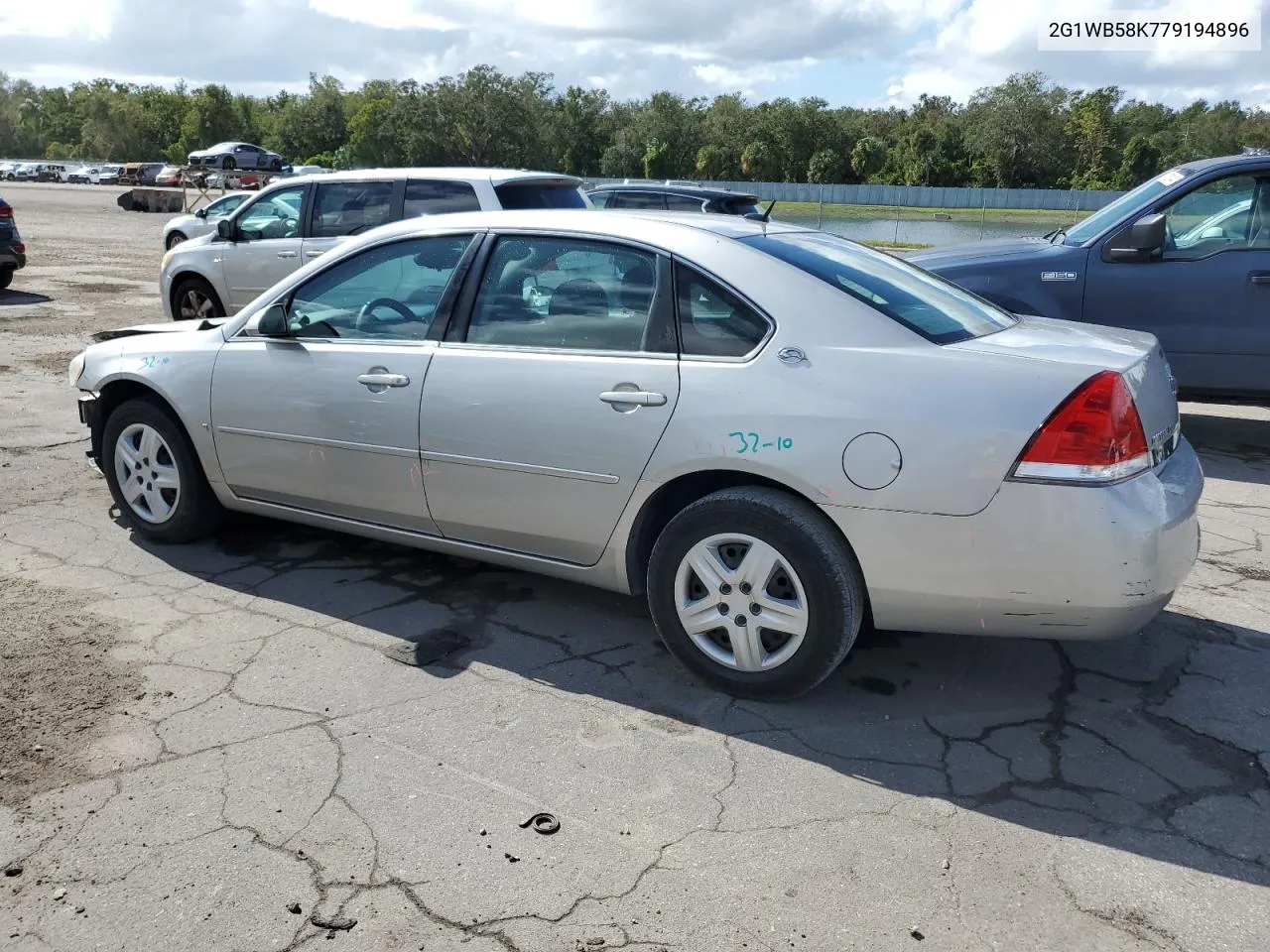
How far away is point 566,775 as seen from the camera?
3311 millimetres

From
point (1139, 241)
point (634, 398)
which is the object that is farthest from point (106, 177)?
point (634, 398)

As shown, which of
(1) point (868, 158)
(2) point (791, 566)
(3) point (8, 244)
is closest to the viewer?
(2) point (791, 566)

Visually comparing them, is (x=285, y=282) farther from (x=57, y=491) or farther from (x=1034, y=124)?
(x=1034, y=124)

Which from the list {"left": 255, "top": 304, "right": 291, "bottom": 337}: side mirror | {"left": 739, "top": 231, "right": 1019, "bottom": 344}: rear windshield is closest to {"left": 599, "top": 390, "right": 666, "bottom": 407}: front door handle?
{"left": 739, "top": 231, "right": 1019, "bottom": 344}: rear windshield

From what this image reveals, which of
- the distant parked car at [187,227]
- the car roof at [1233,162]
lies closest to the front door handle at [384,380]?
the car roof at [1233,162]

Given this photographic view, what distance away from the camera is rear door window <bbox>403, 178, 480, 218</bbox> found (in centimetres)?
870

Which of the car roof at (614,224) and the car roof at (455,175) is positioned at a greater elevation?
the car roof at (455,175)

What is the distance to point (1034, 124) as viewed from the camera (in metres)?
68.4

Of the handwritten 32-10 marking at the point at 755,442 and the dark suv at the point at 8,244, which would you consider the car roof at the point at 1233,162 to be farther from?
the dark suv at the point at 8,244

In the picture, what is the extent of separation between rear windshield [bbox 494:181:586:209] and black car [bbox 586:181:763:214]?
4387 mm

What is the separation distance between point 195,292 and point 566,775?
9.31 m

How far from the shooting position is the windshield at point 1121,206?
7490 millimetres

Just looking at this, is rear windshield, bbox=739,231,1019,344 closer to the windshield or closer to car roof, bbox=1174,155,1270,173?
the windshield

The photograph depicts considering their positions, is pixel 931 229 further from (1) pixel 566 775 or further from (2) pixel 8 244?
(1) pixel 566 775
